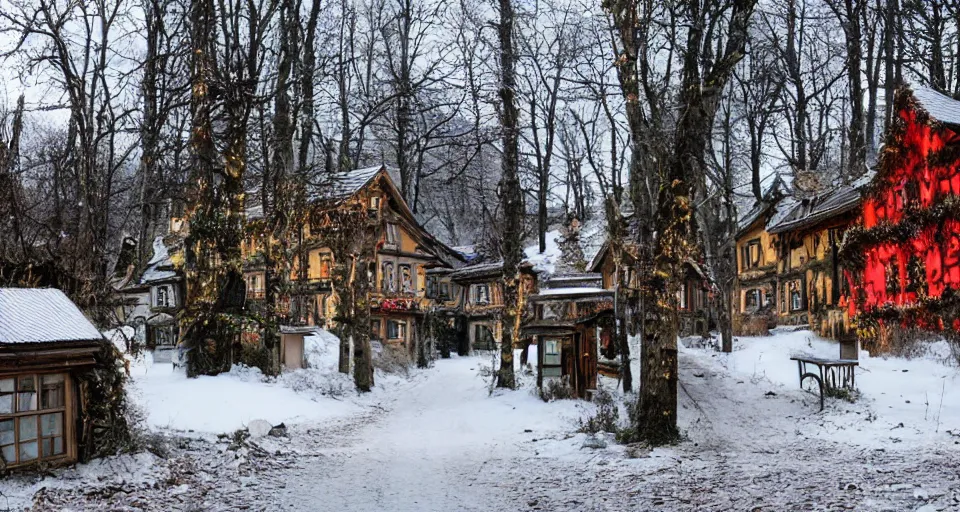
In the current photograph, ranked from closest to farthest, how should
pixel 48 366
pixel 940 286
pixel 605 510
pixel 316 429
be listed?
1. pixel 605 510
2. pixel 48 366
3. pixel 316 429
4. pixel 940 286

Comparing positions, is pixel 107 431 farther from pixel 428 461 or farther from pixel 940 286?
pixel 940 286

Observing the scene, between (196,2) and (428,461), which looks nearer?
(428,461)

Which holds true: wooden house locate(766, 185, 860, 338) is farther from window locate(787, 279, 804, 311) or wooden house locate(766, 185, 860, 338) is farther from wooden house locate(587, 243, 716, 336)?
wooden house locate(587, 243, 716, 336)

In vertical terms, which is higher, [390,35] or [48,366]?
[390,35]

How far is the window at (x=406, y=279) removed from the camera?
136 ft

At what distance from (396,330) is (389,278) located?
298 centimetres

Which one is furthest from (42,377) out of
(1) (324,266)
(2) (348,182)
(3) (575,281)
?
(3) (575,281)

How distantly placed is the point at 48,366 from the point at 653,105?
11682 mm

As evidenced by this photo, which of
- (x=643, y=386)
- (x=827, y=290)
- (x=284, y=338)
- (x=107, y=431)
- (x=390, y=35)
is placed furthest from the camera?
(x=390, y=35)

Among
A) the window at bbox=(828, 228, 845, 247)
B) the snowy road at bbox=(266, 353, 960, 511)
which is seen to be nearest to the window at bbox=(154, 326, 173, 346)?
the snowy road at bbox=(266, 353, 960, 511)

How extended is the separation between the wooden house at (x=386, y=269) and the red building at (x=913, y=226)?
64.5 feet

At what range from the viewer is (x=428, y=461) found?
13.3m

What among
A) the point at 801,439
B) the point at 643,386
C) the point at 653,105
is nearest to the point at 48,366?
the point at 643,386

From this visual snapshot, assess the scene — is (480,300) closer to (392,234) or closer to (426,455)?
(392,234)
